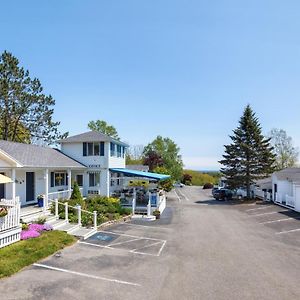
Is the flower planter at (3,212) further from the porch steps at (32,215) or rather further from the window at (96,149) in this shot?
the window at (96,149)

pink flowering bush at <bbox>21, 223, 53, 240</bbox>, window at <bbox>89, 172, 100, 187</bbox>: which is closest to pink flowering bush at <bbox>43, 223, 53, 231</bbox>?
pink flowering bush at <bbox>21, 223, 53, 240</bbox>

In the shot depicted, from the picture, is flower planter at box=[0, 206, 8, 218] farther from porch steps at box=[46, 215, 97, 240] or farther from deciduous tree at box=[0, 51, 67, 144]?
deciduous tree at box=[0, 51, 67, 144]

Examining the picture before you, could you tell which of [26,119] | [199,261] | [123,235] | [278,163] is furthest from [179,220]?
[278,163]

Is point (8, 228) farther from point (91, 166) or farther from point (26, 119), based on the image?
point (26, 119)

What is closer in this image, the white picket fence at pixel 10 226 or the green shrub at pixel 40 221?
the white picket fence at pixel 10 226

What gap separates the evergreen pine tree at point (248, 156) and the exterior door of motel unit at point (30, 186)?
2485 cm

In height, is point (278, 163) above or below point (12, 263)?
above

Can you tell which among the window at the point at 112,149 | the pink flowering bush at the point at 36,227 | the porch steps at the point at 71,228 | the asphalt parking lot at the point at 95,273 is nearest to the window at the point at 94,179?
the window at the point at 112,149

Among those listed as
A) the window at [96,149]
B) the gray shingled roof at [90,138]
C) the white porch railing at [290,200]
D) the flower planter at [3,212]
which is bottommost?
the white porch railing at [290,200]

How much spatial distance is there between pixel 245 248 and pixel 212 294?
6629mm

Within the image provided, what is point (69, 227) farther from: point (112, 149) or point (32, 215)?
point (112, 149)

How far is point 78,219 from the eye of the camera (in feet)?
63.4

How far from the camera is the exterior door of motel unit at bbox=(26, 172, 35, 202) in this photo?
77.6 feet

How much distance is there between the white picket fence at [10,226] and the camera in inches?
527
